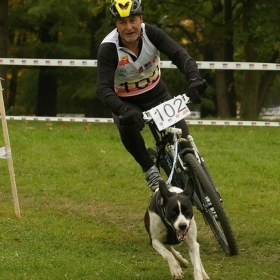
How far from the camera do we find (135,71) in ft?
22.6

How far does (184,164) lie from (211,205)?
16.5 inches

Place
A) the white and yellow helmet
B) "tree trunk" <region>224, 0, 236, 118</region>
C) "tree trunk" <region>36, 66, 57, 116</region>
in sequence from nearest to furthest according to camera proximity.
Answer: the white and yellow helmet, "tree trunk" <region>224, 0, 236, 118</region>, "tree trunk" <region>36, 66, 57, 116</region>

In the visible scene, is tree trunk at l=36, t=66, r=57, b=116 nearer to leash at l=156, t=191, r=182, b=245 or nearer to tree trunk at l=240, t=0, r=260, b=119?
tree trunk at l=240, t=0, r=260, b=119

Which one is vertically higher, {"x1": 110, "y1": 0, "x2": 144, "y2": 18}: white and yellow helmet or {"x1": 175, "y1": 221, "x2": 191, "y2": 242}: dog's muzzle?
{"x1": 110, "y1": 0, "x2": 144, "y2": 18}: white and yellow helmet

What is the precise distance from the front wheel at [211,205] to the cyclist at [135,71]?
35 cm

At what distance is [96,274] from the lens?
20.4 feet

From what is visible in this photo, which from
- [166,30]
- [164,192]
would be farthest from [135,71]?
[166,30]

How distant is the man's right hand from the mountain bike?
0.19m

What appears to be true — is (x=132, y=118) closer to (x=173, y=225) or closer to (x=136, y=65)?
(x=136, y=65)

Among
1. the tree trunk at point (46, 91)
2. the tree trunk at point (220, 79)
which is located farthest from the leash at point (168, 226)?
the tree trunk at point (46, 91)

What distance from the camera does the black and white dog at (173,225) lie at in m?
5.70

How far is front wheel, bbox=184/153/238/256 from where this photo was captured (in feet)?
21.6

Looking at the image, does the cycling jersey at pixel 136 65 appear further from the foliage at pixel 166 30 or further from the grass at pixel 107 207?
the foliage at pixel 166 30

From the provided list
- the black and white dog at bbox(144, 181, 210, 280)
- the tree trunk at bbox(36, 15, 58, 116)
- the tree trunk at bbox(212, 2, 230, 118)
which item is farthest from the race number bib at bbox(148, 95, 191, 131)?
the tree trunk at bbox(36, 15, 58, 116)
